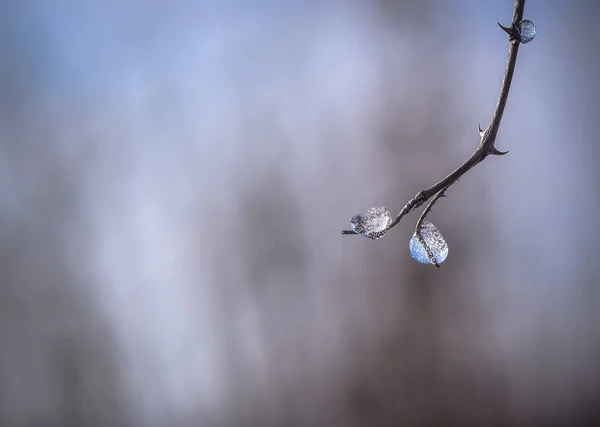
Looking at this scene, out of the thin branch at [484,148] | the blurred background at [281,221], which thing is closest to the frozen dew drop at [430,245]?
the thin branch at [484,148]

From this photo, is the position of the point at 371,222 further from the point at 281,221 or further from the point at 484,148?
the point at 281,221

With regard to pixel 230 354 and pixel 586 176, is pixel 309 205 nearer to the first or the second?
pixel 230 354

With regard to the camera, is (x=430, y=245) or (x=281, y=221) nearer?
(x=430, y=245)

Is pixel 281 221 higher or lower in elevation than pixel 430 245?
higher

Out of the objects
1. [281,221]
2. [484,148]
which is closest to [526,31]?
[484,148]

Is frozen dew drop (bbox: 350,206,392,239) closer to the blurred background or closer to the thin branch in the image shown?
the thin branch

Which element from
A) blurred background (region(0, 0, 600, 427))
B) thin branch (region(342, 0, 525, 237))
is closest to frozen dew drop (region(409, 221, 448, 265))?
thin branch (region(342, 0, 525, 237))

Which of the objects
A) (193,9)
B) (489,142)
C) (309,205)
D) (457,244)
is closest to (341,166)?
(309,205)

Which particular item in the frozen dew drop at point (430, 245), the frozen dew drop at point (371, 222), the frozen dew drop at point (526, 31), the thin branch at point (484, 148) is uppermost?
the frozen dew drop at point (526, 31)

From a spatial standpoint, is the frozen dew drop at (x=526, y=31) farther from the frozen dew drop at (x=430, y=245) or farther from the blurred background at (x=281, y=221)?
the blurred background at (x=281, y=221)
